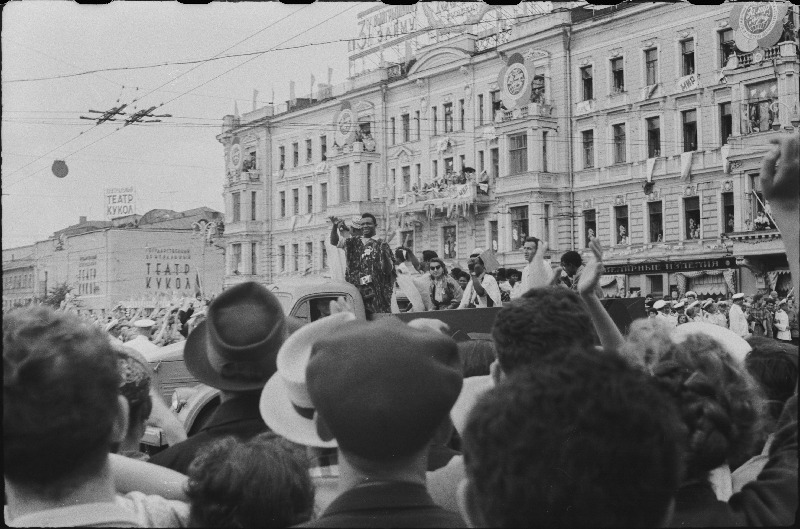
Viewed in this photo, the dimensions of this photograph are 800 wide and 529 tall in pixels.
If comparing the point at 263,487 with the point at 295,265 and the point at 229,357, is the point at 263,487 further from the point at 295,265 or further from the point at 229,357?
the point at 295,265

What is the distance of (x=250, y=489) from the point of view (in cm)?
247

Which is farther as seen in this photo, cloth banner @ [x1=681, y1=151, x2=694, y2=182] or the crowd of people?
cloth banner @ [x1=681, y1=151, x2=694, y2=182]

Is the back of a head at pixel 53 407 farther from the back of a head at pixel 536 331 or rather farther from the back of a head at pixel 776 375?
the back of a head at pixel 776 375

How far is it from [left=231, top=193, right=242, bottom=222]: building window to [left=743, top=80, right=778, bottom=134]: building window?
3454 centimetres

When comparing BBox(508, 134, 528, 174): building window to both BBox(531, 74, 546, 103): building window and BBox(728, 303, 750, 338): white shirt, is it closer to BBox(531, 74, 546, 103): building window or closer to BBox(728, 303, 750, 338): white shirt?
BBox(531, 74, 546, 103): building window

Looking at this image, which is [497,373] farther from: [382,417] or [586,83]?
[586,83]

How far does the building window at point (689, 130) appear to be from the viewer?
118ft

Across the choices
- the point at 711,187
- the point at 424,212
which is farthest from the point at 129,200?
the point at 711,187

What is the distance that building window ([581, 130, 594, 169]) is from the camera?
133 ft

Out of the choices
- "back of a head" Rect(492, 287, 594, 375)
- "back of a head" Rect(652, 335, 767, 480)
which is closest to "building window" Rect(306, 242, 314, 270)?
"back of a head" Rect(492, 287, 594, 375)

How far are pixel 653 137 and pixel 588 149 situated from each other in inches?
146

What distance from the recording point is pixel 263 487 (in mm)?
2475

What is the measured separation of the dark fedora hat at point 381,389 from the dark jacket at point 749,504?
70 cm

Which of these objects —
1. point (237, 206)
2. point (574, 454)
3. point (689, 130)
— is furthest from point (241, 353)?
point (237, 206)
